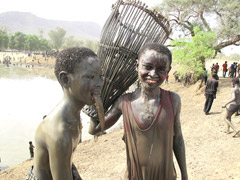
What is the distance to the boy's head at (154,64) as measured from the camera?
1.87 metres

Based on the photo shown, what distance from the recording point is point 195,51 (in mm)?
14234

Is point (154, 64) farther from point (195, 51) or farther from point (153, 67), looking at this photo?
point (195, 51)

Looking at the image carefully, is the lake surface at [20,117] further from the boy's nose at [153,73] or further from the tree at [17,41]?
the tree at [17,41]

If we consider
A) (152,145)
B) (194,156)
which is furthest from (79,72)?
(194,156)

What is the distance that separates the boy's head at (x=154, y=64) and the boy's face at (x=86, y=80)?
536 mm

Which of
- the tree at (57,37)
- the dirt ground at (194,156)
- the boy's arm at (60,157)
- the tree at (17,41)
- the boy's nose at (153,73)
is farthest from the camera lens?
the tree at (57,37)

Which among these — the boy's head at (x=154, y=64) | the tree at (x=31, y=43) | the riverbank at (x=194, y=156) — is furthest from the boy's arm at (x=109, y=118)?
the tree at (x=31, y=43)

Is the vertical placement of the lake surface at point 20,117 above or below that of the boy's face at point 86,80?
below

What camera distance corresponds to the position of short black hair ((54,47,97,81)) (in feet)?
4.78

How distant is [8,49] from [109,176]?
81.6 m

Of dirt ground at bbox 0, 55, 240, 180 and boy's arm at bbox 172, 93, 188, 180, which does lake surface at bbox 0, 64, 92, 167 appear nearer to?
dirt ground at bbox 0, 55, 240, 180

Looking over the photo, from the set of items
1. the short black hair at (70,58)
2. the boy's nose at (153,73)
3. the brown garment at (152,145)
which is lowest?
the brown garment at (152,145)

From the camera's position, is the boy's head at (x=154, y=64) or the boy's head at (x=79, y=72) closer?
the boy's head at (x=79, y=72)

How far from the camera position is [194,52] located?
46.8ft
